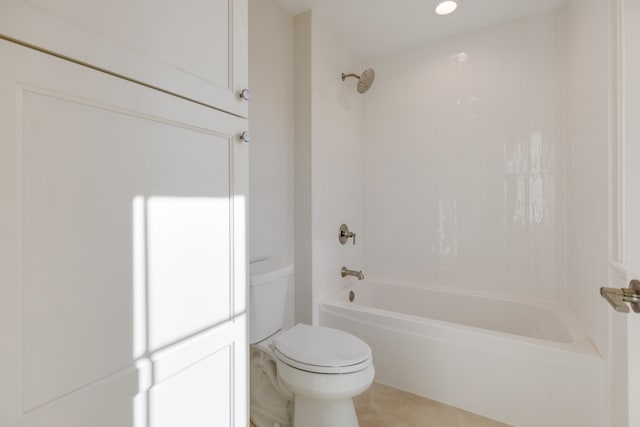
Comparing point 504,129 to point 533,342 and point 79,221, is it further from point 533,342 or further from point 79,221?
point 79,221

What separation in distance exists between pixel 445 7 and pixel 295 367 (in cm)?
234

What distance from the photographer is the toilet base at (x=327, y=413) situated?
1.32m

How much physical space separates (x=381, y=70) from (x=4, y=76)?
2.57 metres

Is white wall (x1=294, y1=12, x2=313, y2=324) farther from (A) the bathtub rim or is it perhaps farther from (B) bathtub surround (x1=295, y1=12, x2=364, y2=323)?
(A) the bathtub rim

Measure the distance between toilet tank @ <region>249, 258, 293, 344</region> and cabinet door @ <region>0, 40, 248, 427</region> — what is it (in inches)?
19.4

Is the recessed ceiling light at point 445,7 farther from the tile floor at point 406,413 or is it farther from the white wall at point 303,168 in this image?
the tile floor at point 406,413

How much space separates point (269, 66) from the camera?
1.85m

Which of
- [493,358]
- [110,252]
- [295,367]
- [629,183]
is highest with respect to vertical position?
[629,183]

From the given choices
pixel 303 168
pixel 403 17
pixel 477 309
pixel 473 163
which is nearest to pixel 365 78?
pixel 403 17

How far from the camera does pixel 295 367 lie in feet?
4.26

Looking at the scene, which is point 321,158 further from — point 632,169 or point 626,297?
point 626,297

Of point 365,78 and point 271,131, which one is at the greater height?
point 365,78

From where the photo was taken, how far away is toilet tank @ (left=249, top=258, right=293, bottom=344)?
1.47 metres

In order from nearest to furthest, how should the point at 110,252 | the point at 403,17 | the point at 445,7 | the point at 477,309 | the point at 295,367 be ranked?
the point at 110,252, the point at 295,367, the point at 445,7, the point at 403,17, the point at 477,309
